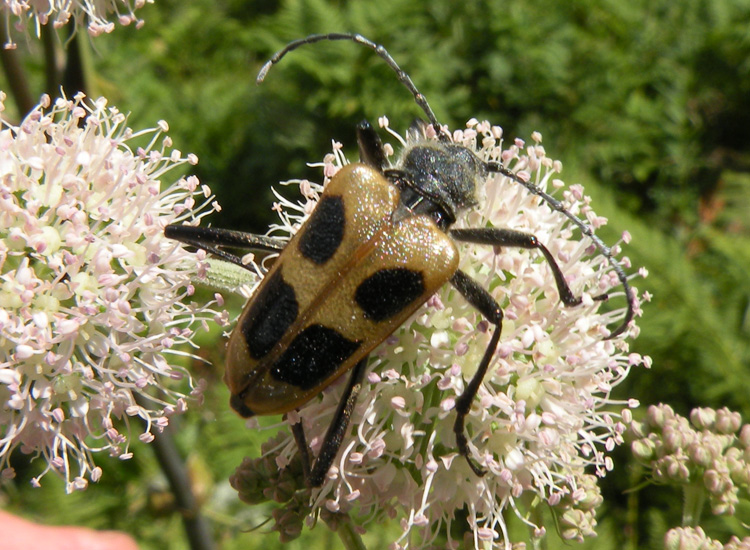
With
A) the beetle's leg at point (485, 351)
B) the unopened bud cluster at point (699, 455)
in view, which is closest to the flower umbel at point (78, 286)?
the beetle's leg at point (485, 351)

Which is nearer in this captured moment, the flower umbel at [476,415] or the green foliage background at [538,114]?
the flower umbel at [476,415]

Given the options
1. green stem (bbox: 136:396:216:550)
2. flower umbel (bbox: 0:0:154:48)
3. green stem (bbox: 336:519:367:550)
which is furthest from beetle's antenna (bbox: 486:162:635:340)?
green stem (bbox: 136:396:216:550)

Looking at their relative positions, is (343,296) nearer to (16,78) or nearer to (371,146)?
(371,146)

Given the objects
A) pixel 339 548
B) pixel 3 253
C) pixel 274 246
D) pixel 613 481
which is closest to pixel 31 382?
pixel 3 253

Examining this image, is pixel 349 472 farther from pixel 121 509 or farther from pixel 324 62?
pixel 324 62

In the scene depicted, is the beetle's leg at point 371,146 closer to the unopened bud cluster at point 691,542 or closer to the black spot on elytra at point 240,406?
the black spot on elytra at point 240,406

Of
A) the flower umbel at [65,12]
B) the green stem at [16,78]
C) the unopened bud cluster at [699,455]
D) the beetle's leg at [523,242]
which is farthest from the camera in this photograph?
the green stem at [16,78]

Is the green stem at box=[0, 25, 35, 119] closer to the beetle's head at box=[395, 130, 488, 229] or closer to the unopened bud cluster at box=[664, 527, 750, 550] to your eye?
the beetle's head at box=[395, 130, 488, 229]

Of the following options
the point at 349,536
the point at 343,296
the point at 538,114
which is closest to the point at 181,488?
the point at 349,536
